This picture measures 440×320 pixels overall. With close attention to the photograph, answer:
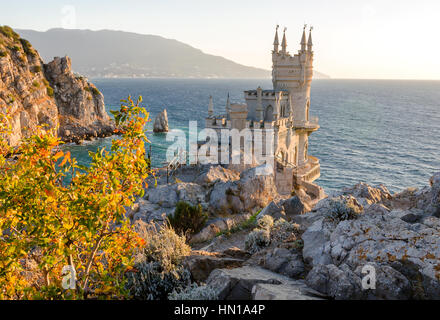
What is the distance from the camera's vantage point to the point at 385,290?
250 inches

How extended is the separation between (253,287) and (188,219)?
11.4m

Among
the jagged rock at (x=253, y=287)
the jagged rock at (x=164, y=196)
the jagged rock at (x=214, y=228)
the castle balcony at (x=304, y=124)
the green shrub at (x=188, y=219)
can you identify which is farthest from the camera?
the castle balcony at (x=304, y=124)

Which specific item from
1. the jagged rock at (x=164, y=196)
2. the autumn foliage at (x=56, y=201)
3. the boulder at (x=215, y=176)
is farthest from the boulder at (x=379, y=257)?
the boulder at (x=215, y=176)

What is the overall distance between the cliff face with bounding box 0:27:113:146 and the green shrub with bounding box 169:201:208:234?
55705 millimetres

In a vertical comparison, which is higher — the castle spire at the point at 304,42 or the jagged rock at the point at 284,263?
the castle spire at the point at 304,42

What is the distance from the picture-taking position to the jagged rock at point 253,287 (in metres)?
5.74

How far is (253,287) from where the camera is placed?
6.01 meters

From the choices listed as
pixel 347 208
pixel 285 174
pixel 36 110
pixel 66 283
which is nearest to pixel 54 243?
pixel 66 283

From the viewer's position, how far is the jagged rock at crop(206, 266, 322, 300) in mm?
5738

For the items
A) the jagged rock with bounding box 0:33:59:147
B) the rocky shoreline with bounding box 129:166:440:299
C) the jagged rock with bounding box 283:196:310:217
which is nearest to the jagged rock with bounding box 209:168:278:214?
the jagged rock with bounding box 283:196:310:217

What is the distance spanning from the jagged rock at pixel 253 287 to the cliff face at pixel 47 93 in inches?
2575

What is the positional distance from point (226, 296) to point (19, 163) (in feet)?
14.7

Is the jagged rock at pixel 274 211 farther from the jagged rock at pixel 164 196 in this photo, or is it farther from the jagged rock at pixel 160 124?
the jagged rock at pixel 160 124
